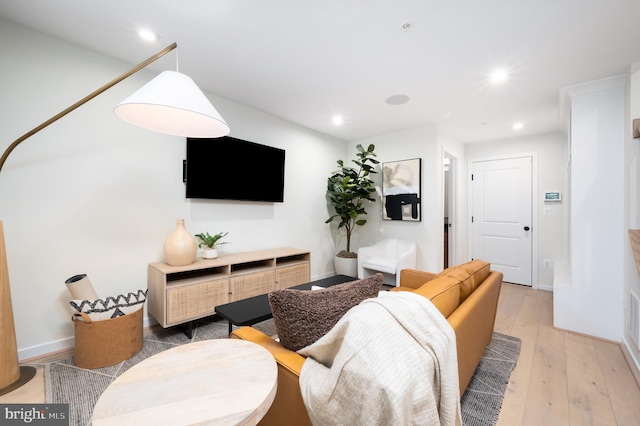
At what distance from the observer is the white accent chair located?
3.45 m

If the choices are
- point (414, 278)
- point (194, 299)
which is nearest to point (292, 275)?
point (194, 299)

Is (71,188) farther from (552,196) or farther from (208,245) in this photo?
(552,196)

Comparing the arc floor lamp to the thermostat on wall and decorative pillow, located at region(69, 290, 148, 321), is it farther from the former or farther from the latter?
Answer: the thermostat on wall

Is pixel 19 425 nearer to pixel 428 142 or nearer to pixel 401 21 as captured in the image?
pixel 401 21

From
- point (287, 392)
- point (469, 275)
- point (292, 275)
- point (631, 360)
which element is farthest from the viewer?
point (292, 275)

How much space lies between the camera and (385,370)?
762mm

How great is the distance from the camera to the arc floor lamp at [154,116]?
1.12 m

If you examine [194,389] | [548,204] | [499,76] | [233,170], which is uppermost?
[499,76]

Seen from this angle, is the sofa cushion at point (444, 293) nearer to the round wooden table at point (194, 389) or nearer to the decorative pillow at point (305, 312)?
the decorative pillow at point (305, 312)

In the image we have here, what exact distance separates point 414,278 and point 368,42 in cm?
198

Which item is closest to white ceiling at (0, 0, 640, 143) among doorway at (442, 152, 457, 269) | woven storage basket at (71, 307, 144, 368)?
doorway at (442, 152, 457, 269)

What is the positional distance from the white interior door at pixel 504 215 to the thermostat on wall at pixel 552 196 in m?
0.19

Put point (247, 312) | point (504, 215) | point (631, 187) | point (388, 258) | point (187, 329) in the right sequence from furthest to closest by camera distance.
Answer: point (504, 215)
point (388, 258)
point (187, 329)
point (631, 187)
point (247, 312)

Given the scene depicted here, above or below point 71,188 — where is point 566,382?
below
